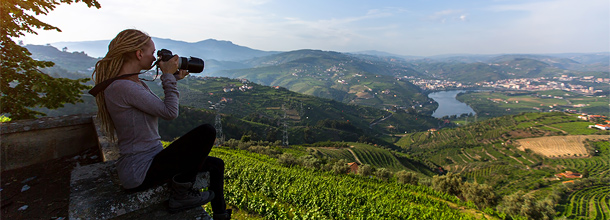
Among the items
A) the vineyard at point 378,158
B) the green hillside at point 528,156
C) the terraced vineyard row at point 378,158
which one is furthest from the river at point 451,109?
the terraced vineyard row at point 378,158

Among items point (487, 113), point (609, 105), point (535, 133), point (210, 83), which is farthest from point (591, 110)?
point (210, 83)

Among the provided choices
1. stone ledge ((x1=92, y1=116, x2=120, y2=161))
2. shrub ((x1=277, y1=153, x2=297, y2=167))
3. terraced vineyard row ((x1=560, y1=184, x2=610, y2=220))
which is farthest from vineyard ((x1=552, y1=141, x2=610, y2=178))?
stone ledge ((x1=92, y1=116, x2=120, y2=161))

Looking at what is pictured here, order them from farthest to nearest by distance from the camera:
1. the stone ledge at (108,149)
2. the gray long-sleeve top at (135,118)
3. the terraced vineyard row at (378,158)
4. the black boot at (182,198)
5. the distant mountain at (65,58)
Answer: the distant mountain at (65,58) < the terraced vineyard row at (378,158) < the stone ledge at (108,149) < the black boot at (182,198) < the gray long-sleeve top at (135,118)

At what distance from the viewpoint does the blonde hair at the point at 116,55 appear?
7.43 feet

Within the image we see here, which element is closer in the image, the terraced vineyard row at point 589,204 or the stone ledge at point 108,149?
the stone ledge at point 108,149

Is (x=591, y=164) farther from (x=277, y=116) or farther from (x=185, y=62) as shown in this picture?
(x=185, y=62)

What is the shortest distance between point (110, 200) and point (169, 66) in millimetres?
1310

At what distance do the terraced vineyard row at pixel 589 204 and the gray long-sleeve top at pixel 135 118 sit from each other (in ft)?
198

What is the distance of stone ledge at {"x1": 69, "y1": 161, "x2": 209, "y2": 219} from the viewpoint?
6.64 ft

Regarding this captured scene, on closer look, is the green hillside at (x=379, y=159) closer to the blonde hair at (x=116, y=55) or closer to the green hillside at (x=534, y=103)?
the blonde hair at (x=116, y=55)

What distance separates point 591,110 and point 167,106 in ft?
725

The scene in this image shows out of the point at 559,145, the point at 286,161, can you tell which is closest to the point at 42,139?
the point at 286,161

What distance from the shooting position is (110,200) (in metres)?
2.15

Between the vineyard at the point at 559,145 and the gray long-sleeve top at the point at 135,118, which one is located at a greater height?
the gray long-sleeve top at the point at 135,118
